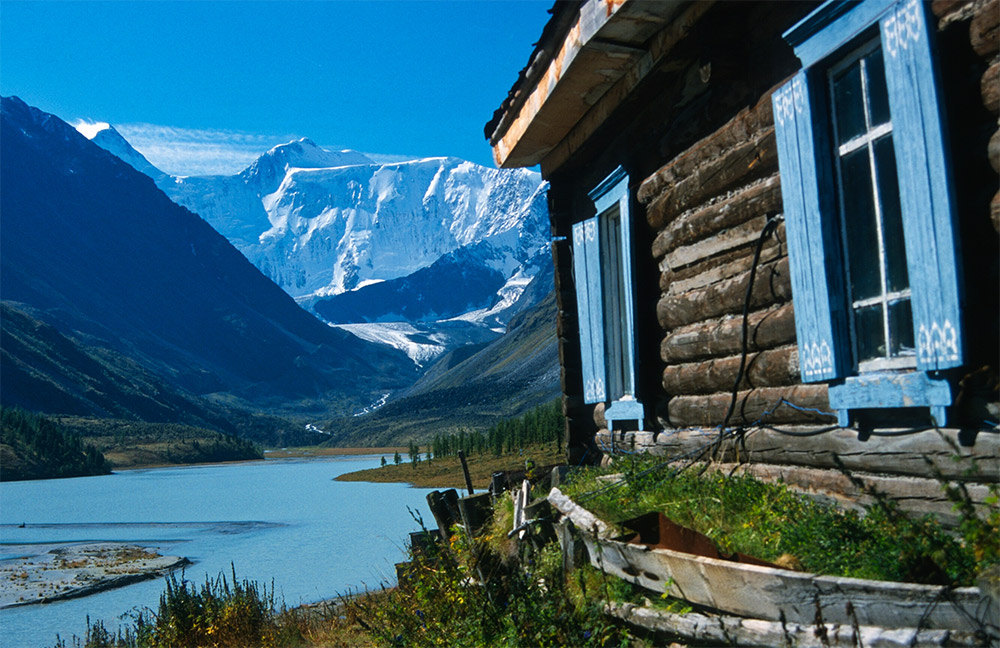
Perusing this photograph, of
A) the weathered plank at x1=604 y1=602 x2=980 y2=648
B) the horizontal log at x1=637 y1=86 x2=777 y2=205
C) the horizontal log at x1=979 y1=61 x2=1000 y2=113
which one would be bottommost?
the weathered plank at x1=604 y1=602 x2=980 y2=648

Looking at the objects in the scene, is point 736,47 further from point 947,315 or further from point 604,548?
point 604,548

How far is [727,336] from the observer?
5.52 metres

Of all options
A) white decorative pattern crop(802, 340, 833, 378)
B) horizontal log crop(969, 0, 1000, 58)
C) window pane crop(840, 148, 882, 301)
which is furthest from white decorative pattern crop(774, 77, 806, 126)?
white decorative pattern crop(802, 340, 833, 378)

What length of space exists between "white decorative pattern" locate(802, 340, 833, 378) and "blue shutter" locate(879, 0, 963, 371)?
625 mm

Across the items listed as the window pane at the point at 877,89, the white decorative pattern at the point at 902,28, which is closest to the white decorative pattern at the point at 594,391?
the window pane at the point at 877,89

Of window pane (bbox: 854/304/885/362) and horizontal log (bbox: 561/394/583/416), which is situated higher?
window pane (bbox: 854/304/885/362)

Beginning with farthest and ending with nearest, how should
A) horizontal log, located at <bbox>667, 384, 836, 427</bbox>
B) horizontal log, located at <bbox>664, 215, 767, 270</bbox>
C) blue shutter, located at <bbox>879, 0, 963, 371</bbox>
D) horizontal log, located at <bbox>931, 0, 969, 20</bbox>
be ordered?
1. horizontal log, located at <bbox>664, 215, 767, 270</bbox>
2. horizontal log, located at <bbox>667, 384, 836, 427</bbox>
3. horizontal log, located at <bbox>931, 0, 969, 20</bbox>
4. blue shutter, located at <bbox>879, 0, 963, 371</bbox>

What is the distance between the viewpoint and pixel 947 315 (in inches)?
136

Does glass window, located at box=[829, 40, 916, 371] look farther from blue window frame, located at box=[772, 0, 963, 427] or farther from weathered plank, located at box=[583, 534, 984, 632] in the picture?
weathered plank, located at box=[583, 534, 984, 632]

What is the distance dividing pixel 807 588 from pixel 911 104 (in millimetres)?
2111

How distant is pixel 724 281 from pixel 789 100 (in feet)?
4.60

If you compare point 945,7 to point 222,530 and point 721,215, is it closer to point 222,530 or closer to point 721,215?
point 721,215

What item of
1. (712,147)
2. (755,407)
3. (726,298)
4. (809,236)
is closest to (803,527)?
(755,407)

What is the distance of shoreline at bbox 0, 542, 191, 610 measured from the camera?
1938 cm
